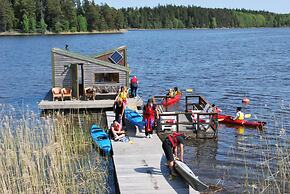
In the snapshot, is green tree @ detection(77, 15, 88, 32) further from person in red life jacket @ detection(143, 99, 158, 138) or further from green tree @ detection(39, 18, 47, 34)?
person in red life jacket @ detection(143, 99, 158, 138)

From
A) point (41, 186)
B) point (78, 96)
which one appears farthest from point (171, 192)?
point (78, 96)

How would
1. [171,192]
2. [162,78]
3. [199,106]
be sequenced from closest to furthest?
1. [171,192]
2. [199,106]
3. [162,78]

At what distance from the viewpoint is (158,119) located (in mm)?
23203

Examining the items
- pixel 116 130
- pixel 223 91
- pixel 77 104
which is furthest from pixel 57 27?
pixel 116 130

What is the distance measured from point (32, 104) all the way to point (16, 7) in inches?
5228

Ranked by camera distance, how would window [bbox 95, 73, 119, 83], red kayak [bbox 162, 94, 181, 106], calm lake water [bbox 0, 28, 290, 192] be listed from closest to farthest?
calm lake water [bbox 0, 28, 290, 192], red kayak [bbox 162, 94, 181, 106], window [bbox 95, 73, 119, 83]

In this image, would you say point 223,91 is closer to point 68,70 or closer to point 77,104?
point 68,70

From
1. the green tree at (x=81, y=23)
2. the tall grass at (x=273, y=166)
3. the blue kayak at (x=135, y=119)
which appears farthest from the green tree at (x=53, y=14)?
the blue kayak at (x=135, y=119)

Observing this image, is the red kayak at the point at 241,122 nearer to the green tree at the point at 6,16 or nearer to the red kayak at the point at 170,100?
the red kayak at the point at 170,100

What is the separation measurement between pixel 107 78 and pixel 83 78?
1683mm

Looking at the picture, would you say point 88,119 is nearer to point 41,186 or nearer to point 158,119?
point 158,119

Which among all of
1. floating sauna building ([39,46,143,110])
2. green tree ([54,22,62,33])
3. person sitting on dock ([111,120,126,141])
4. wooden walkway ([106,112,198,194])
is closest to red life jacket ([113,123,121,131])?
person sitting on dock ([111,120,126,141])

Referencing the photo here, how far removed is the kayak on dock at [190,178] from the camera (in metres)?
14.1

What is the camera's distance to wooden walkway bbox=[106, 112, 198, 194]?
14.8 m
